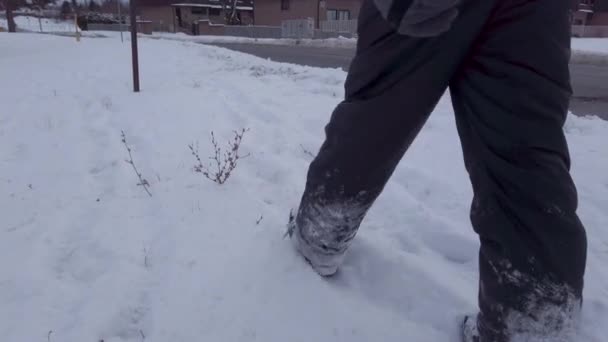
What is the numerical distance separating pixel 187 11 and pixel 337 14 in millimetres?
18710

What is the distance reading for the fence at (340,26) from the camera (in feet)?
114

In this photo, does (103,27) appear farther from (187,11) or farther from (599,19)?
(599,19)

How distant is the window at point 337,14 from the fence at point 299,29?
694cm

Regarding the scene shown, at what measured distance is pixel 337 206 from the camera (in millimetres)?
1391

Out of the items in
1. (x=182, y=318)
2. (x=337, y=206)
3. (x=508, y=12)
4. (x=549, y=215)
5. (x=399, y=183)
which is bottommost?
(x=182, y=318)

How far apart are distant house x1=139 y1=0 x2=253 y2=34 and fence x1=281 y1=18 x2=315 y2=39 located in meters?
14.0

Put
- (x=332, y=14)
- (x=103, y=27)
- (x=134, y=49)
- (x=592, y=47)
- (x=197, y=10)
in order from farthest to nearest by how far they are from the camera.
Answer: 1. (x=197, y=10)
2. (x=103, y=27)
3. (x=332, y=14)
4. (x=592, y=47)
5. (x=134, y=49)

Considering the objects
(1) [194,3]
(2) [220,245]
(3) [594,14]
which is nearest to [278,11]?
(1) [194,3]

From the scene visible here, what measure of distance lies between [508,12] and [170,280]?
1.42 metres

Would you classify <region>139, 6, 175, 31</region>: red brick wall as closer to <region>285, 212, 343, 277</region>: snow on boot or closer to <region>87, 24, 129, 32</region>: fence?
<region>87, 24, 129, 32</region>: fence

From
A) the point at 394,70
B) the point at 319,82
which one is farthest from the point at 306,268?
the point at 319,82

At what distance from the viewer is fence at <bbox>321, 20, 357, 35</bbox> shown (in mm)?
34656

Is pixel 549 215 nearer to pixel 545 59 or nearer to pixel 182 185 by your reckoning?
pixel 545 59

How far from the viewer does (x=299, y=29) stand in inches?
1336
